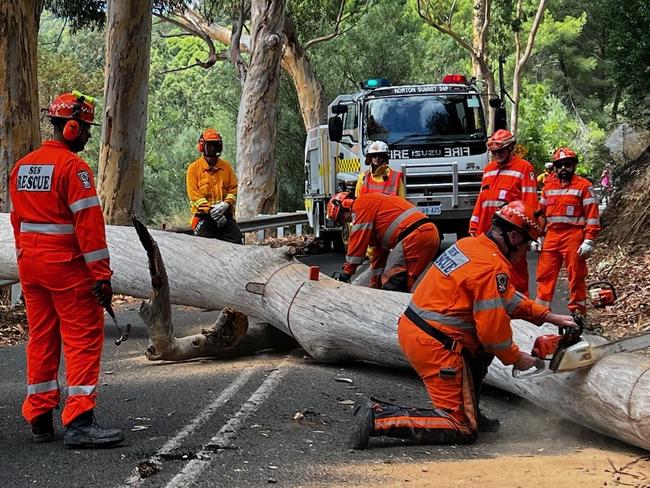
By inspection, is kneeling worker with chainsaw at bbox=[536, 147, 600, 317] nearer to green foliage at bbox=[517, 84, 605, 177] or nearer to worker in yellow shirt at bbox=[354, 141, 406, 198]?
worker in yellow shirt at bbox=[354, 141, 406, 198]

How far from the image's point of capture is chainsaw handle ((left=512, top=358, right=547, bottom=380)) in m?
5.58

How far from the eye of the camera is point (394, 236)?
8430 mm

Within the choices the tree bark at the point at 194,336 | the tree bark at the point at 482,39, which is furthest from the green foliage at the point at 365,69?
the tree bark at the point at 194,336

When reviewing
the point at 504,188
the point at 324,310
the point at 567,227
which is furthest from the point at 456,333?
the point at 567,227

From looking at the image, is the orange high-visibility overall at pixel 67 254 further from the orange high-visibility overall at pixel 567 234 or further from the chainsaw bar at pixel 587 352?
the orange high-visibility overall at pixel 567 234

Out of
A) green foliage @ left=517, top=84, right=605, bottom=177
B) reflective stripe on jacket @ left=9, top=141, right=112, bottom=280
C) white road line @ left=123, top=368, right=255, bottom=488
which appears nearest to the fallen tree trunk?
white road line @ left=123, top=368, right=255, bottom=488

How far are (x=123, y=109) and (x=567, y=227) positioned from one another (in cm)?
788

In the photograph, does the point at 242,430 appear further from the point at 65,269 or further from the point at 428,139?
the point at 428,139

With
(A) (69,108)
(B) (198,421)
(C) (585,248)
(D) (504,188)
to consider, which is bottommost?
(B) (198,421)

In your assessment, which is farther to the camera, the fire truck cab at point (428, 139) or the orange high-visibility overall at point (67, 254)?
the fire truck cab at point (428, 139)

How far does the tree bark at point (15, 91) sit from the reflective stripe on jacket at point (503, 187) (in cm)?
575

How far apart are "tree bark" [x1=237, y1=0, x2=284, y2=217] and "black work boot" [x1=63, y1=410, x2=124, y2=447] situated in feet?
52.9

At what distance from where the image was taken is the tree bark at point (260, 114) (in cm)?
2153

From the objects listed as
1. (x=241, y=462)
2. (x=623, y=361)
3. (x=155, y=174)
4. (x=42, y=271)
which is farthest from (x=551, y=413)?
(x=155, y=174)
